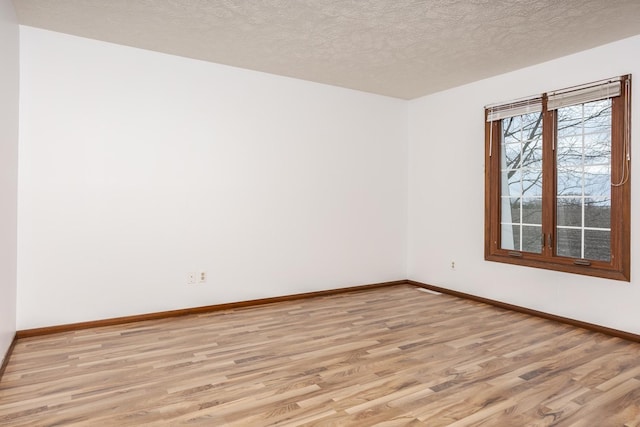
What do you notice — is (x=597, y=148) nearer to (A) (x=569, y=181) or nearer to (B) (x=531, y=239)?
(A) (x=569, y=181)

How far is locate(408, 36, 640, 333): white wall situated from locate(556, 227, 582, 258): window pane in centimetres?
22

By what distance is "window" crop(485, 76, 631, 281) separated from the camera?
368cm

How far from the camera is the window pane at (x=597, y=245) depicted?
12.4 feet

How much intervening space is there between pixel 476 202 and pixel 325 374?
316 centimetres

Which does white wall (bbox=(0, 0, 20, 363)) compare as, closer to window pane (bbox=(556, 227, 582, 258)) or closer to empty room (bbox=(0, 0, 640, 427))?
empty room (bbox=(0, 0, 640, 427))

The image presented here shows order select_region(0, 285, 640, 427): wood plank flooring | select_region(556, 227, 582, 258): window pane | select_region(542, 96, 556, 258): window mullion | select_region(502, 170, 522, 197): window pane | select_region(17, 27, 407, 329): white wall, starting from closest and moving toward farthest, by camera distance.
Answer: select_region(0, 285, 640, 427): wood plank flooring
select_region(17, 27, 407, 329): white wall
select_region(556, 227, 582, 258): window pane
select_region(542, 96, 556, 258): window mullion
select_region(502, 170, 522, 197): window pane

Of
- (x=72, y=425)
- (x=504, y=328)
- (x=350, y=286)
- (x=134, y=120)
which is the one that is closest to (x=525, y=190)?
(x=504, y=328)

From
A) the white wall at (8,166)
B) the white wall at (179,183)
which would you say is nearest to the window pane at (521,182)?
the white wall at (179,183)

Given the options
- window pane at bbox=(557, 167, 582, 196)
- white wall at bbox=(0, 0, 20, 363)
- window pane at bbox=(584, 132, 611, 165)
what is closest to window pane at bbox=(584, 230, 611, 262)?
window pane at bbox=(557, 167, 582, 196)

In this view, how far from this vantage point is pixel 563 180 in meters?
4.15

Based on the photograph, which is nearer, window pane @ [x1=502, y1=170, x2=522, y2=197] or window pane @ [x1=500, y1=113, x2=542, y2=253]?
window pane @ [x1=500, y1=113, x2=542, y2=253]

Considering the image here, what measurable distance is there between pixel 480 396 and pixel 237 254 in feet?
9.53

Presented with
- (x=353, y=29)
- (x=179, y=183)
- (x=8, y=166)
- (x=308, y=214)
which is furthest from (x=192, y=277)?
(x=353, y=29)

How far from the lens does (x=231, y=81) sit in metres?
4.51
